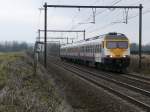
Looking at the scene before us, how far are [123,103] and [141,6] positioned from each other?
23.3 meters

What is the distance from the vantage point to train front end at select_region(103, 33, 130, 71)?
3575cm

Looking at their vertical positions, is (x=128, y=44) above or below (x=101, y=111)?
above

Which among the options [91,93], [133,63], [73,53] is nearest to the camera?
[91,93]

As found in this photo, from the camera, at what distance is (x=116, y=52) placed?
3634cm

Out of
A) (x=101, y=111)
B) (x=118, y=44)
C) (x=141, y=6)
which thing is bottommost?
(x=101, y=111)

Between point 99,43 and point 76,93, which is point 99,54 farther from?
point 76,93

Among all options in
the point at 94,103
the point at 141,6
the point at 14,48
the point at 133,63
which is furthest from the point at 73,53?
the point at 14,48

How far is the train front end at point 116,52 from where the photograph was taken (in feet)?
A: 117

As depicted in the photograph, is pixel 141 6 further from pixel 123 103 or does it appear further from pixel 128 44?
pixel 123 103

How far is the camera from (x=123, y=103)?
16.4 meters

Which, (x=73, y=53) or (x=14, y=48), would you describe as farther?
(x=14, y=48)

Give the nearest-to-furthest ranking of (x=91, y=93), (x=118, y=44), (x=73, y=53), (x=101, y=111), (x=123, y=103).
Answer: (x=101, y=111) → (x=123, y=103) → (x=91, y=93) → (x=118, y=44) → (x=73, y=53)

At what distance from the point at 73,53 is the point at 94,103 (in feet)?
149

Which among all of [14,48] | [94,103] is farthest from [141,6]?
[14,48]
